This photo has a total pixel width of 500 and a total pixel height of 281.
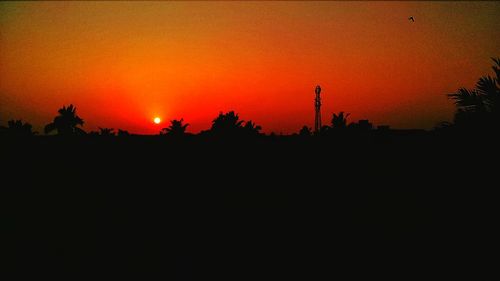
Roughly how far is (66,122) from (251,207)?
21230 millimetres

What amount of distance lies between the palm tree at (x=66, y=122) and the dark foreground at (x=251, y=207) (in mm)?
12882

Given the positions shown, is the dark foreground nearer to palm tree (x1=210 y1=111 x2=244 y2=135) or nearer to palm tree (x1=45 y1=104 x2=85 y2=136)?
palm tree (x1=210 y1=111 x2=244 y2=135)

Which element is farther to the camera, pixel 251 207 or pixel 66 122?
pixel 66 122

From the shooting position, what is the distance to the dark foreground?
9.88 metres

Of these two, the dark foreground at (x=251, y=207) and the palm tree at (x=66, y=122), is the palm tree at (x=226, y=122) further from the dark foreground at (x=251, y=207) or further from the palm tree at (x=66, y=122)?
the palm tree at (x=66, y=122)

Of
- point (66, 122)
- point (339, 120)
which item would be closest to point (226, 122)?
point (339, 120)

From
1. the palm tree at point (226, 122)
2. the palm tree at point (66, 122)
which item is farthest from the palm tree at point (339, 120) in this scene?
the palm tree at point (66, 122)

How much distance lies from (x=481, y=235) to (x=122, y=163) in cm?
1238

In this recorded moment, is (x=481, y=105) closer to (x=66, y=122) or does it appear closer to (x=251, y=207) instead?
(x=251, y=207)

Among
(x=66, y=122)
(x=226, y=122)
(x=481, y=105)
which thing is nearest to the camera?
(x=481, y=105)

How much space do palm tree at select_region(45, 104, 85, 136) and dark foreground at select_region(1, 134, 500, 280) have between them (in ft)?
42.3

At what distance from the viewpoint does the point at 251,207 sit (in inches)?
492

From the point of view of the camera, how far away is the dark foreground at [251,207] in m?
9.88

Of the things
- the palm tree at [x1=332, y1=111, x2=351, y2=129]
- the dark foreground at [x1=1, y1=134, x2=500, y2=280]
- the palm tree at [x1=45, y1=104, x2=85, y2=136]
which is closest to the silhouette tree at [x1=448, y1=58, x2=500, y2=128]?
the dark foreground at [x1=1, y1=134, x2=500, y2=280]
